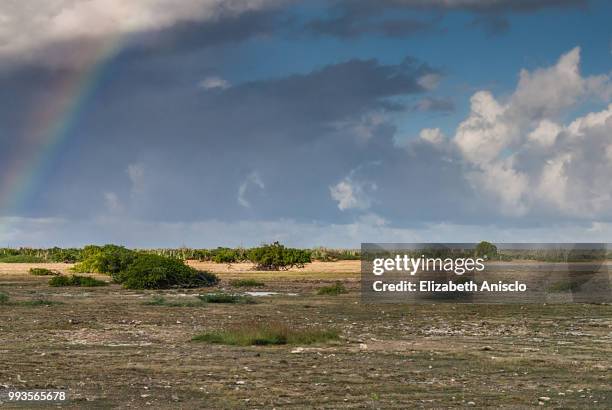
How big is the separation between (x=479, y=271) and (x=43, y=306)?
5061 cm

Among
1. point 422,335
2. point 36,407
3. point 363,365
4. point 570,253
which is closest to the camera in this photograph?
point 36,407

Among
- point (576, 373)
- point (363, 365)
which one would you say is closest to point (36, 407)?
point (363, 365)

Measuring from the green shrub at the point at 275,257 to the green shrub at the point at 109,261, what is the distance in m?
15.9

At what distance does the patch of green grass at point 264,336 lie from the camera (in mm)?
25781

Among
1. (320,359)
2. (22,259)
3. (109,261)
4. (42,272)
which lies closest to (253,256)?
(109,261)

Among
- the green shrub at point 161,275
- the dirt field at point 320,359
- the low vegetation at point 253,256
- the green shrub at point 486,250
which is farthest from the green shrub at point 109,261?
the green shrub at point 486,250

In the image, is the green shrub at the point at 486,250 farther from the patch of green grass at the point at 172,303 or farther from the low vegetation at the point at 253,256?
the patch of green grass at the point at 172,303

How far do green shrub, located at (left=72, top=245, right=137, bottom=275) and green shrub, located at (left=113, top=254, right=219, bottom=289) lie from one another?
345 inches

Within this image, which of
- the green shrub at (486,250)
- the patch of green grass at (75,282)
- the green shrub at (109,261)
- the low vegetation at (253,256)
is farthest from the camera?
the green shrub at (486,250)

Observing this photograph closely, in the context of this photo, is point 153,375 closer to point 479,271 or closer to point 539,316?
point 539,316

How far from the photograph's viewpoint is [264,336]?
1023 inches

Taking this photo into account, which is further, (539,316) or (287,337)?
(539,316)

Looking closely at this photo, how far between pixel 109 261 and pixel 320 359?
54.5 metres

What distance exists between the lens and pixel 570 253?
12325cm
